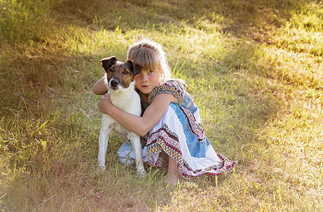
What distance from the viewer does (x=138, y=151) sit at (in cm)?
370

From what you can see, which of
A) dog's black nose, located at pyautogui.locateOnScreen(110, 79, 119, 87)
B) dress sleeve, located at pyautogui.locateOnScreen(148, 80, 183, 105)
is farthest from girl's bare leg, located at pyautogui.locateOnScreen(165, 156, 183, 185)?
dog's black nose, located at pyautogui.locateOnScreen(110, 79, 119, 87)

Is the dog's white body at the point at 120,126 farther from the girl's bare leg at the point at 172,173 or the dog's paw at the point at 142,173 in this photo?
the girl's bare leg at the point at 172,173

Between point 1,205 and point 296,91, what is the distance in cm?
562

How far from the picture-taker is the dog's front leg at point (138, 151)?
12.1 ft

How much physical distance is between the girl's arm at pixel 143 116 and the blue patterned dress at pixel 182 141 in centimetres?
9

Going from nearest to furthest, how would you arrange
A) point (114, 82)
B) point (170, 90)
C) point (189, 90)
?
point (114, 82) < point (170, 90) < point (189, 90)

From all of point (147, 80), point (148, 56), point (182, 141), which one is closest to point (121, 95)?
point (147, 80)

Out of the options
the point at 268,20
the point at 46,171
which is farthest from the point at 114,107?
the point at 268,20

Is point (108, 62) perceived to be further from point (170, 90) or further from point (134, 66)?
point (170, 90)

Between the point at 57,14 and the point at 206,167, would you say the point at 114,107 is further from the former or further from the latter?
the point at 57,14

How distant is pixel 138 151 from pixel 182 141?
1.72 feet

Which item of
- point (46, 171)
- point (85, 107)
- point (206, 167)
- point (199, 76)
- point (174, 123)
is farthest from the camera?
point (199, 76)

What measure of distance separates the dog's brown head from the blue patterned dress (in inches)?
20.9

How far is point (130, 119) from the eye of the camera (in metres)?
3.54
